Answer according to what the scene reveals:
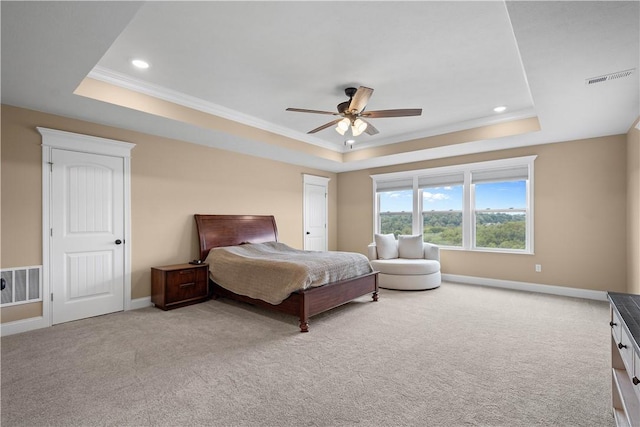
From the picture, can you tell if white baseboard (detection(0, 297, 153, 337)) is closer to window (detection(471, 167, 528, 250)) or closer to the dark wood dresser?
the dark wood dresser

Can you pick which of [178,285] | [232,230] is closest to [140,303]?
[178,285]

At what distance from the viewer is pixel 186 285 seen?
14.1 feet

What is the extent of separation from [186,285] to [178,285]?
0.37 ft

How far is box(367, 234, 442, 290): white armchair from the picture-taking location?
517 centimetres

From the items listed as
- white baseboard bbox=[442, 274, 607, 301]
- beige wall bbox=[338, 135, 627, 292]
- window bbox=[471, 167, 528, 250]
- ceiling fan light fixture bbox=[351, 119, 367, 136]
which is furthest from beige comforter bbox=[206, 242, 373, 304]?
beige wall bbox=[338, 135, 627, 292]

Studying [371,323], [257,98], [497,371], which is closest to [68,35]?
[257,98]

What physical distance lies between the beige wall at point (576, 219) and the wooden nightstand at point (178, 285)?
4787mm

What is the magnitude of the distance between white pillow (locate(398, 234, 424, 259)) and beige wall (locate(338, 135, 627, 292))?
40.5 inches

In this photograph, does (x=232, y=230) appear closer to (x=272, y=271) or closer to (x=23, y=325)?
(x=272, y=271)

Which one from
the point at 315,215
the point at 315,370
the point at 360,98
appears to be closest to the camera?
the point at 315,370

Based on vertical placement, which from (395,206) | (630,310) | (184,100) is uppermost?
(184,100)

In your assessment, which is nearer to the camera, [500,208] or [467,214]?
[500,208]

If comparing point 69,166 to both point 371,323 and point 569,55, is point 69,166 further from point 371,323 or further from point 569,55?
point 569,55

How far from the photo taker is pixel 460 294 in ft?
16.1
